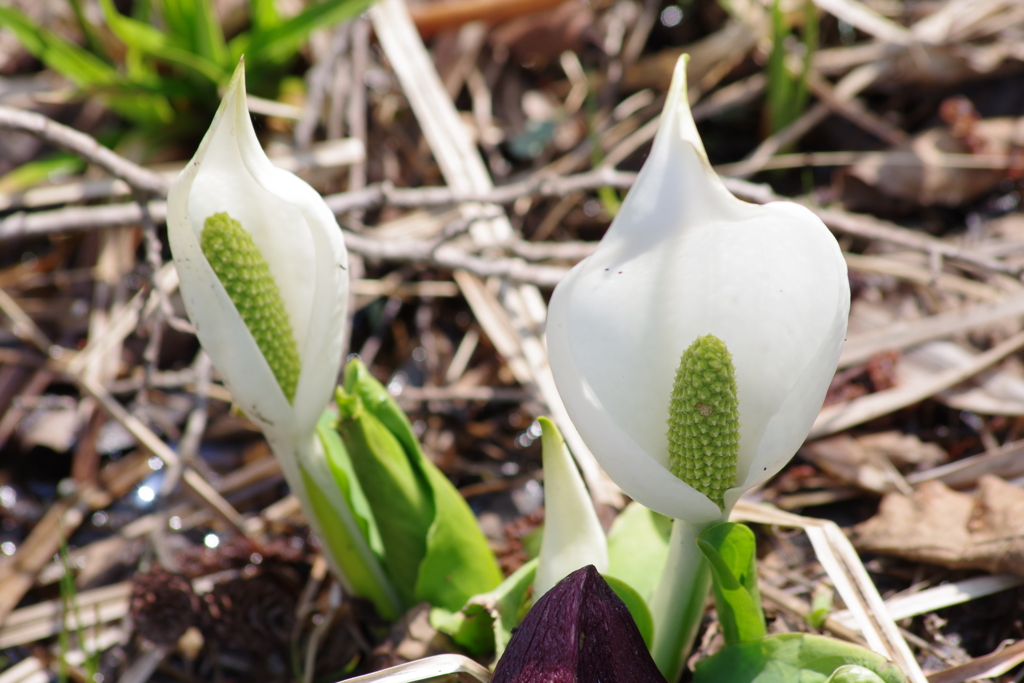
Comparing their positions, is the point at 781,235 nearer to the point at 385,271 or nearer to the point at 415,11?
the point at 385,271

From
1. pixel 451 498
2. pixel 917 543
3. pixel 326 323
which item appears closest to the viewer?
pixel 326 323

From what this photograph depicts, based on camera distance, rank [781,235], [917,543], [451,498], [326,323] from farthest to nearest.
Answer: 1. [917,543]
2. [451,498]
3. [326,323]
4. [781,235]

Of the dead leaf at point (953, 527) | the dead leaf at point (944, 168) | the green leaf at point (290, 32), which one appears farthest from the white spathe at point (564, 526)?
the dead leaf at point (944, 168)

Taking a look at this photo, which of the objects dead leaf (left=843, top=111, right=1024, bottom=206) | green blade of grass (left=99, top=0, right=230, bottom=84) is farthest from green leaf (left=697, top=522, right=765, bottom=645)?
green blade of grass (left=99, top=0, right=230, bottom=84)

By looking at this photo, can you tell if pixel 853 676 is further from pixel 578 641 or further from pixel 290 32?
pixel 290 32

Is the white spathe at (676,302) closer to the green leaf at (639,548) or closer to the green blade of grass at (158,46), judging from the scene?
the green leaf at (639,548)

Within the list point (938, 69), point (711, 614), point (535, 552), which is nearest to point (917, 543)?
point (711, 614)

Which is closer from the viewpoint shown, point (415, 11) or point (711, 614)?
point (711, 614)
